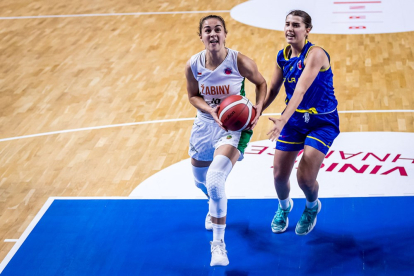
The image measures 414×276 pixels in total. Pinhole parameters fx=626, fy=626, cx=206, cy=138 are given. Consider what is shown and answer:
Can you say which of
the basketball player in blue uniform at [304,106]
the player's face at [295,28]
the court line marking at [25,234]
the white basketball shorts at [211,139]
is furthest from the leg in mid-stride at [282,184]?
the court line marking at [25,234]

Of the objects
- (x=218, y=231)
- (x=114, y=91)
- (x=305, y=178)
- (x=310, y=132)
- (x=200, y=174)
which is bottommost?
(x=114, y=91)

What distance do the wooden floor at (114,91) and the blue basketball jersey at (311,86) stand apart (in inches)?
94.2

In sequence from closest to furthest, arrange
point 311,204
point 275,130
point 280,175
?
1. point 275,130
2. point 280,175
3. point 311,204

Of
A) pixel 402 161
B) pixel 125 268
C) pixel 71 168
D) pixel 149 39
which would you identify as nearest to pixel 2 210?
pixel 71 168

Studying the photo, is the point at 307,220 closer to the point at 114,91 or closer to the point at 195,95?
the point at 195,95

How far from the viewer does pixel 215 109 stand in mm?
5039

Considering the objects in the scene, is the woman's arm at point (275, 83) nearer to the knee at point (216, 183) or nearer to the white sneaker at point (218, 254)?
the knee at point (216, 183)

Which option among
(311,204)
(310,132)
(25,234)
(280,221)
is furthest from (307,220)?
(25,234)

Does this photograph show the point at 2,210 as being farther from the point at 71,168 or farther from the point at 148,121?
the point at 148,121

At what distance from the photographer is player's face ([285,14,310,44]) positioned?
4.85 metres

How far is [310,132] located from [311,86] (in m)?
0.38

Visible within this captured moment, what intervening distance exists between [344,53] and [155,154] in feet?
14.9

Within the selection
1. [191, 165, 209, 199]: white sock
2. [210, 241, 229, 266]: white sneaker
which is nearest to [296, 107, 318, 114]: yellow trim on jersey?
[191, 165, 209, 199]: white sock

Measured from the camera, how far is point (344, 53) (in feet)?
34.4
